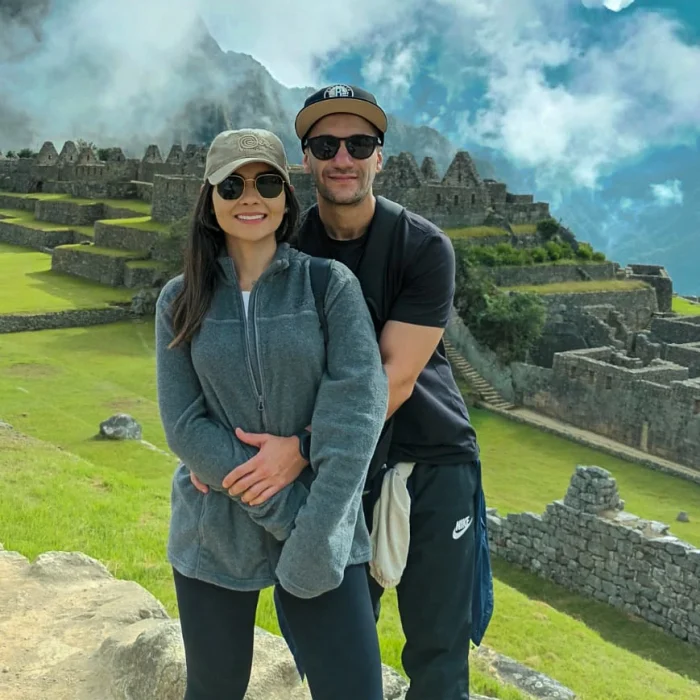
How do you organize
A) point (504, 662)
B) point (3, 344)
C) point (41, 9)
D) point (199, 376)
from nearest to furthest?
point (199, 376), point (504, 662), point (3, 344), point (41, 9)

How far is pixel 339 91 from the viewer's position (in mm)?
3686

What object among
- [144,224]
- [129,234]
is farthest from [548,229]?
[129,234]

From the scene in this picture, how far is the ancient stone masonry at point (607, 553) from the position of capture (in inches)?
419

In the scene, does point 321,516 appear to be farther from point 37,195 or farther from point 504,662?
point 37,195

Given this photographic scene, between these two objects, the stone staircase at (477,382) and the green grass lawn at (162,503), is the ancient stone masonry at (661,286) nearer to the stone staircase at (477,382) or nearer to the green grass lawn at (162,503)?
the stone staircase at (477,382)

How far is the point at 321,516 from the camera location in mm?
3154

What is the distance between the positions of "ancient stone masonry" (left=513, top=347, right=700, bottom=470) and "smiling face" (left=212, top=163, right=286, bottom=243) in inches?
671

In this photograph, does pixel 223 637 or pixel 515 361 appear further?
pixel 515 361

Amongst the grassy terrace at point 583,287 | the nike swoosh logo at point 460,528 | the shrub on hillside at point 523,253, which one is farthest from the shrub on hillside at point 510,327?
the nike swoosh logo at point 460,528

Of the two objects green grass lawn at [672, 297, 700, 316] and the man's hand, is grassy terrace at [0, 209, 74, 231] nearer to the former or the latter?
green grass lawn at [672, 297, 700, 316]

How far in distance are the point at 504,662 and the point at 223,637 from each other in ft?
12.9

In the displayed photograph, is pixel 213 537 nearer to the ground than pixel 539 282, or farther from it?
nearer to the ground

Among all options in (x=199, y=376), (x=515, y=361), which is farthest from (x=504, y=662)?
(x=515, y=361)

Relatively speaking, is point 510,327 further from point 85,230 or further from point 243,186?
point 85,230
